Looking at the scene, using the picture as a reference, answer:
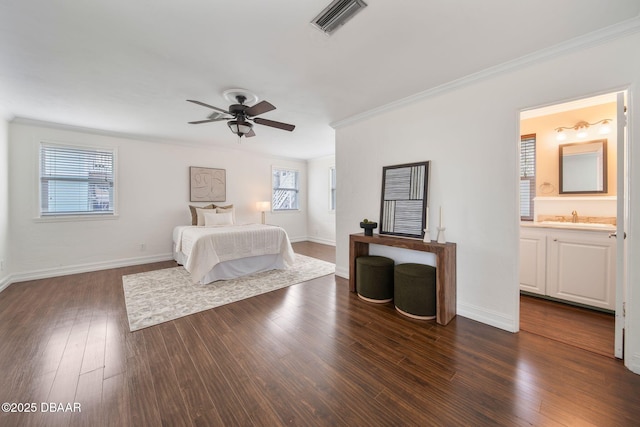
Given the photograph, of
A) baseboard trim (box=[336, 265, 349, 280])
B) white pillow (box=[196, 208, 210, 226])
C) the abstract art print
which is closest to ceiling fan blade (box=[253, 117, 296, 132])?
the abstract art print

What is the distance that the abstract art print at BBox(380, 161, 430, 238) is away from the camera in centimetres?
293

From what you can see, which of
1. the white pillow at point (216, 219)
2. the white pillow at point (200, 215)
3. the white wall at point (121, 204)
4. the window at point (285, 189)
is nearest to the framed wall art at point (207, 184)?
the white wall at point (121, 204)

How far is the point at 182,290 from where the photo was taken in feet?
11.1

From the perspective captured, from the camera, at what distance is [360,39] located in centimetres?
194

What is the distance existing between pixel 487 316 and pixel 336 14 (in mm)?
2975

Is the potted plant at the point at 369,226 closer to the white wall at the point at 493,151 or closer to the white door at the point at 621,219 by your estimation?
the white wall at the point at 493,151

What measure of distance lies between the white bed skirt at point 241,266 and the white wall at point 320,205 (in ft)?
8.63

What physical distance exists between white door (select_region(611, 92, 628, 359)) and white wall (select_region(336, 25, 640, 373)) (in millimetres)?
77

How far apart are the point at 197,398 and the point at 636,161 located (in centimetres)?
343

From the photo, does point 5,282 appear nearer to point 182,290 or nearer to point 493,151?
point 182,290

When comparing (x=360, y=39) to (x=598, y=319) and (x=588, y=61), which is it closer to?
(x=588, y=61)

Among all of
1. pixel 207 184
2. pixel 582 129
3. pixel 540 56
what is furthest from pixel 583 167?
pixel 207 184

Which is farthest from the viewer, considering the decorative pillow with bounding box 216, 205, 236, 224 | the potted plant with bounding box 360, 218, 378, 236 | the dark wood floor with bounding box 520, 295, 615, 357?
the decorative pillow with bounding box 216, 205, 236, 224

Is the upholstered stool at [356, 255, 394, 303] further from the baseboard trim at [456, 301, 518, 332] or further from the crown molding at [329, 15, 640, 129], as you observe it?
the crown molding at [329, 15, 640, 129]
